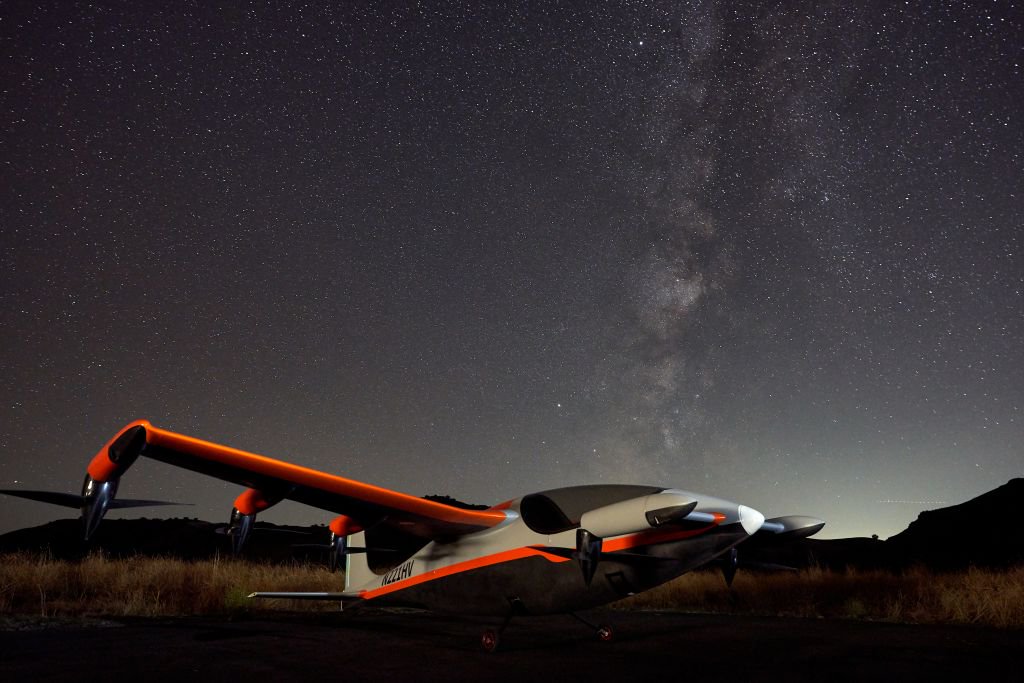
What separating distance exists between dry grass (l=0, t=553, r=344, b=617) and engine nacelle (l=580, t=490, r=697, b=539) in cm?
1113

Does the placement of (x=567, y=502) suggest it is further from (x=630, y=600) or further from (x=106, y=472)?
(x=630, y=600)

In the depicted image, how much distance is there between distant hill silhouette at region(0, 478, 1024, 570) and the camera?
67250mm

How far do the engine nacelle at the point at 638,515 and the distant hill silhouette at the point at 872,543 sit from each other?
5543 centimetres

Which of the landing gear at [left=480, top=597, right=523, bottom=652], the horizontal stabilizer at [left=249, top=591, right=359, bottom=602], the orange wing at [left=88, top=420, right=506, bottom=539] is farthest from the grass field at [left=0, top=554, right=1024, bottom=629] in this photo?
the orange wing at [left=88, top=420, right=506, bottom=539]

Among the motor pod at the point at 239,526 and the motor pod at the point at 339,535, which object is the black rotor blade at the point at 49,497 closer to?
the motor pod at the point at 239,526

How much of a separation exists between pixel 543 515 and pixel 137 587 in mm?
13001

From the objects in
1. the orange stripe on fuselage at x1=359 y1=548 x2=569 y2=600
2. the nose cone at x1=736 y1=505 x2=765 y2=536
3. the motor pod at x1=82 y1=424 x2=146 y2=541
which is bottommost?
the orange stripe on fuselage at x1=359 y1=548 x2=569 y2=600

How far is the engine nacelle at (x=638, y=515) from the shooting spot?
27.8ft

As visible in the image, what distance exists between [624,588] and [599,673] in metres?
1.75

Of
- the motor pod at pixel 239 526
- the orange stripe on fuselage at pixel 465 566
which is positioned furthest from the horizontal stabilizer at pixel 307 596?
the motor pod at pixel 239 526

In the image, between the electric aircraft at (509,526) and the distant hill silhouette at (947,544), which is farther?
the distant hill silhouette at (947,544)

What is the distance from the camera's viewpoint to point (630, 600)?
20.5m

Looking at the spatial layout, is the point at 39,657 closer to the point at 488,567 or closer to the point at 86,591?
the point at 488,567

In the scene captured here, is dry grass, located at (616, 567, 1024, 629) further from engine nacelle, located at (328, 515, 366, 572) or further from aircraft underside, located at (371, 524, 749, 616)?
engine nacelle, located at (328, 515, 366, 572)
